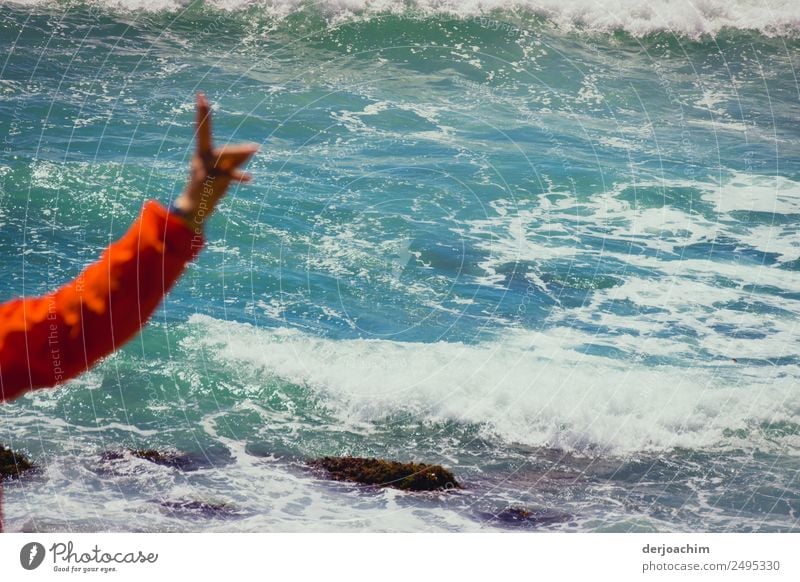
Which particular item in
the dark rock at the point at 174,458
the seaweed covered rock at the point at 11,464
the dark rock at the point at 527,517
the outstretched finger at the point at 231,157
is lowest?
the dark rock at the point at 527,517

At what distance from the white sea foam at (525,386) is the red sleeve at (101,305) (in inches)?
144

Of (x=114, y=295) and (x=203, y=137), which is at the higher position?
(x=203, y=137)

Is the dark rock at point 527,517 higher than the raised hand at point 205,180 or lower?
lower

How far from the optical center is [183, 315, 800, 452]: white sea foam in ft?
15.7

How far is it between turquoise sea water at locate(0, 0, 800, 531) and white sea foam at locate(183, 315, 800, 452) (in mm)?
16

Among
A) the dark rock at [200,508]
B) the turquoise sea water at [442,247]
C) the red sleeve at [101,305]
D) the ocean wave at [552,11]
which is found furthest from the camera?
the ocean wave at [552,11]

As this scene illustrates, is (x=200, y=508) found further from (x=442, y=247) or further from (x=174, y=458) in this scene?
(x=442, y=247)

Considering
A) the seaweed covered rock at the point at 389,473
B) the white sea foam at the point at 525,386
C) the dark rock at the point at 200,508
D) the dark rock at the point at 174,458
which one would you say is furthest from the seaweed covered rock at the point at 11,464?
the seaweed covered rock at the point at 389,473

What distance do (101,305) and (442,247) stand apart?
178 inches

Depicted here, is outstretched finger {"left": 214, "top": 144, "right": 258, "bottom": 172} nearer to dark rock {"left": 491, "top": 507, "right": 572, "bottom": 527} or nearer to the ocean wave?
dark rock {"left": 491, "top": 507, "right": 572, "bottom": 527}

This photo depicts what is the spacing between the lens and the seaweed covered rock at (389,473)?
4.41 meters

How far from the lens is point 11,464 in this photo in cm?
427

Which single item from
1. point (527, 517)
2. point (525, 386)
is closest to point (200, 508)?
point (527, 517)

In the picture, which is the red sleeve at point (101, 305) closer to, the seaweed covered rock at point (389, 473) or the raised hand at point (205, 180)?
the raised hand at point (205, 180)
